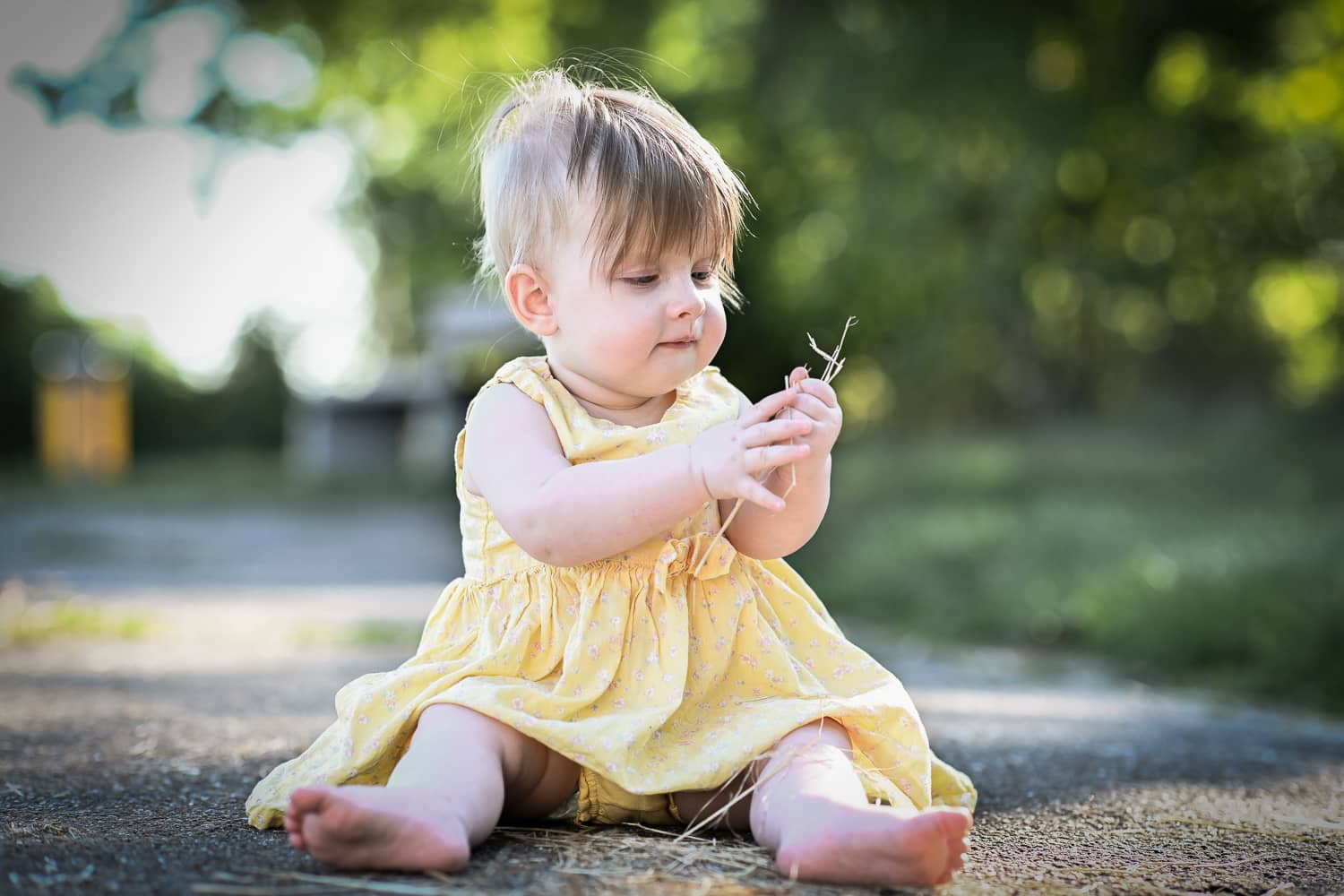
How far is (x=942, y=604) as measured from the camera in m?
6.12

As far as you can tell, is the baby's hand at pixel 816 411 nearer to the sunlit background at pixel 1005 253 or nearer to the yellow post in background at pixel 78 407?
the sunlit background at pixel 1005 253

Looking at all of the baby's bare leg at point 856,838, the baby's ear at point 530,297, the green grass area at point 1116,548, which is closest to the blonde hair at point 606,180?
the baby's ear at point 530,297

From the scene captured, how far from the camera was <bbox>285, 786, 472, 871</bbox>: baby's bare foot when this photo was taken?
1409 millimetres

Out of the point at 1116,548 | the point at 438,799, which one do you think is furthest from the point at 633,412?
the point at 1116,548

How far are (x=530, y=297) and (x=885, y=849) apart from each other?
981 millimetres

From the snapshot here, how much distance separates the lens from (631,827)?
1783mm

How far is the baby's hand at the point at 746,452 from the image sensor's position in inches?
62.3

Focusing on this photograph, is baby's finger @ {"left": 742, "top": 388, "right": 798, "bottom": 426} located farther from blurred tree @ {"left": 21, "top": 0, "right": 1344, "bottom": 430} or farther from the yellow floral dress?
blurred tree @ {"left": 21, "top": 0, "right": 1344, "bottom": 430}

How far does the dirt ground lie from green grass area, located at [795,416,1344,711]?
62 centimetres

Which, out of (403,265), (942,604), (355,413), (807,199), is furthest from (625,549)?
(355,413)

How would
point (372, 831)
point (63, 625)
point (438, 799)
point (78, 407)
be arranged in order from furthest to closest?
1. point (78, 407)
2. point (63, 625)
3. point (438, 799)
4. point (372, 831)

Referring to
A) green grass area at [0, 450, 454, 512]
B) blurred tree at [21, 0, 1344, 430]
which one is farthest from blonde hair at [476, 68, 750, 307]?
green grass area at [0, 450, 454, 512]

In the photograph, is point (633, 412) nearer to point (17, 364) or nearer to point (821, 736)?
point (821, 736)

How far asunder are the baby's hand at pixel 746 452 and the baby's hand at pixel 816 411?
0.04m
